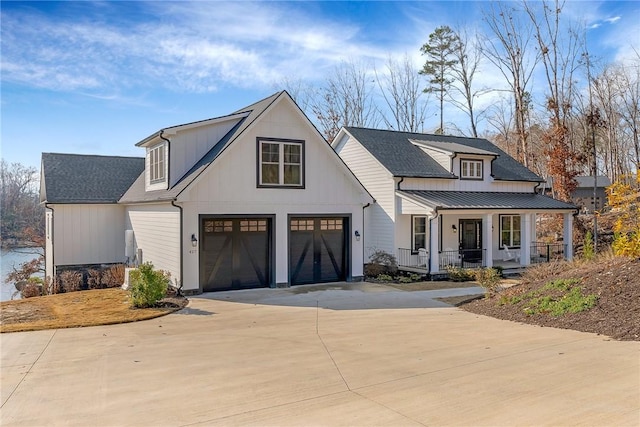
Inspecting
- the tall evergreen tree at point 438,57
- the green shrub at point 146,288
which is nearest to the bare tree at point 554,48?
the tall evergreen tree at point 438,57

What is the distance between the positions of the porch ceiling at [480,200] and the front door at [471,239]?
1374 millimetres

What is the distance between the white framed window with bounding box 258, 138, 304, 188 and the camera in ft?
50.4

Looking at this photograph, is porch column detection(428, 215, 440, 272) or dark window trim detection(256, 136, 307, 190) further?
porch column detection(428, 215, 440, 272)

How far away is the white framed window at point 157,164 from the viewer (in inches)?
636

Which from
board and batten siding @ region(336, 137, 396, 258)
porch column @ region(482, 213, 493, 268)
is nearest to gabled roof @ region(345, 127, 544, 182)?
board and batten siding @ region(336, 137, 396, 258)

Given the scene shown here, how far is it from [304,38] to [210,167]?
17.6 ft

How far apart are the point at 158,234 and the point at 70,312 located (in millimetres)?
4504

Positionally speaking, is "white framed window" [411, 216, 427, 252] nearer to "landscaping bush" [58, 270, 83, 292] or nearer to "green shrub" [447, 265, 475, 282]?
"green shrub" [447, 265, 475, 282]

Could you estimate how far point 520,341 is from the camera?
8484 millimetres

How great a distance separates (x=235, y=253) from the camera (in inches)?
595

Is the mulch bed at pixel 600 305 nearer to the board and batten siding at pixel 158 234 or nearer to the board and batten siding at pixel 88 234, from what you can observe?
the board and batten siding at pixel 158 234

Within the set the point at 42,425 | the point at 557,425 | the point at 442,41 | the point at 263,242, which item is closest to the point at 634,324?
the point at 557,425

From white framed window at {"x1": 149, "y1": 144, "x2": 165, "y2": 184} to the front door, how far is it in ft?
44.7

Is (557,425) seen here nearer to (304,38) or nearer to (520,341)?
(520,341)
